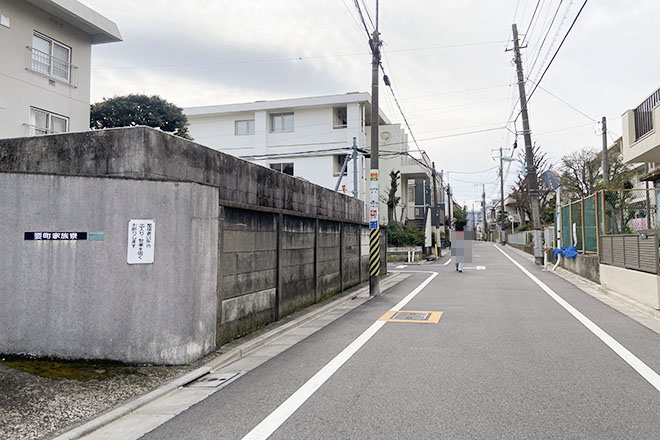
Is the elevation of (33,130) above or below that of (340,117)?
below

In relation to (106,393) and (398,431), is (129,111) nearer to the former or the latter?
(106,393)

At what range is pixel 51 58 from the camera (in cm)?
1702

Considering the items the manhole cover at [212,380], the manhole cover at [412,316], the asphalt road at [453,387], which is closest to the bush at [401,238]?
the manhole cover at [412,316]

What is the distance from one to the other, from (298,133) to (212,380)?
98.0 ft

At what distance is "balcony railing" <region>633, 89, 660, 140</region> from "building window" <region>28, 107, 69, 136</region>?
2061 centimetres

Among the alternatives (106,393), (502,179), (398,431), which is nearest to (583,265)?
(398,431)

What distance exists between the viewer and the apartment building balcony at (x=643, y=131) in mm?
15781

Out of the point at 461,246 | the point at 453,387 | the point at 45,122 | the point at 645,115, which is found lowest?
the point at 453,387

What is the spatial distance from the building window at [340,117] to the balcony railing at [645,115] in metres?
19.5

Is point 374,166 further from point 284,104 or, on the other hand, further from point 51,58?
point 284,104

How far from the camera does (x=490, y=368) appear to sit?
6.03 metres

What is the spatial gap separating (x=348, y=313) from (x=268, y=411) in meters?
6.31

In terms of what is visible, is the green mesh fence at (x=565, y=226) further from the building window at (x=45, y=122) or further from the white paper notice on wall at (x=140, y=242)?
the building window at (x=45, y=122)

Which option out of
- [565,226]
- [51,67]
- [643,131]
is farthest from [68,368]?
[565,226]
